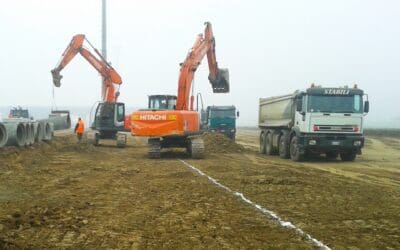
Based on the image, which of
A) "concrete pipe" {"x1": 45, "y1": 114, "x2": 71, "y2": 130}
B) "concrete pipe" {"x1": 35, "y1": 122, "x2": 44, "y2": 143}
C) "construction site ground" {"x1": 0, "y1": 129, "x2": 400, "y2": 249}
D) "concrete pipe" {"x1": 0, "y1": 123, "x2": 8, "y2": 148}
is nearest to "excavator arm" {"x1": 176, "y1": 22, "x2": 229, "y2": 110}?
"construction site ground" {"x1": 0, "y1": 129, "x2": 400, "y2": 249}

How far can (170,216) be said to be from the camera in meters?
8.93

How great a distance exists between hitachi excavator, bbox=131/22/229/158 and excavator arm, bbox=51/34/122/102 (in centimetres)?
1019

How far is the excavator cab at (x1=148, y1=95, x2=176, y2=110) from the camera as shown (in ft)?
78.3

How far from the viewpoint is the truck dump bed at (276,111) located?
77.8 feet

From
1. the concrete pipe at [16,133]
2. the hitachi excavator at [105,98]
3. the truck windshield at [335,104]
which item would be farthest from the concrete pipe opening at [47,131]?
the truck windshield at [335,104]

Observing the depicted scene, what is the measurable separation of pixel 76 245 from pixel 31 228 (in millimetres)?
1254

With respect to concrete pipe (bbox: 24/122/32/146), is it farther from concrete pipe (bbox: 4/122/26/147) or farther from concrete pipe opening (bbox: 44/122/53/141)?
concrete pipe opening (bbox: 44/122/53/141)

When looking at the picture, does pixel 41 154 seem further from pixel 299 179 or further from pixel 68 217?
pixel 68 217

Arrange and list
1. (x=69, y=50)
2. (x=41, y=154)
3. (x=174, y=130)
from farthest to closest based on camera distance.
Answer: (x=69, y=50) → (x=41, y=154) → (x=174, y=130)

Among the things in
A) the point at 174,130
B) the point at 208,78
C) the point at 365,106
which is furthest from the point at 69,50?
the point at 365,106

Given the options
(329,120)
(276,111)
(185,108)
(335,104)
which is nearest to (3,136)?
(185,108)

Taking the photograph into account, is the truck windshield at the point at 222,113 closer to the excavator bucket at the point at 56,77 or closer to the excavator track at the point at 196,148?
the excavator bucket at the point at 56,77

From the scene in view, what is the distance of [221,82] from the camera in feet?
84.0

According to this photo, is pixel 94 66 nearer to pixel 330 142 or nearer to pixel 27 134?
pixel 27 134
